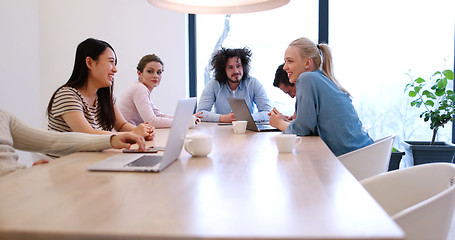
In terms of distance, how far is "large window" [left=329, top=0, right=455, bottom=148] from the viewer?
15.6ft

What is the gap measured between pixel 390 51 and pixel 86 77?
3.44 m

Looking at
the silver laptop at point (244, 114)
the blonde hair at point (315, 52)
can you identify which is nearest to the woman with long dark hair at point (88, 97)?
the silver laptop at point (244, 114)

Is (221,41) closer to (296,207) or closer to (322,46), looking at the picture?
(322,46)

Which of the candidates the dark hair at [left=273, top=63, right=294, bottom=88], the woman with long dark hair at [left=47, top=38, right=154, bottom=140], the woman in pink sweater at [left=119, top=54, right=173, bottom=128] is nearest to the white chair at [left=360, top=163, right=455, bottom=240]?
the woman with long dark hair at [left=47, top=38, right=154, bottom=140]

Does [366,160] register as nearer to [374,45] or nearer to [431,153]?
[431,153]

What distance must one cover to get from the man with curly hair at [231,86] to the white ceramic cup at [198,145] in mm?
2525

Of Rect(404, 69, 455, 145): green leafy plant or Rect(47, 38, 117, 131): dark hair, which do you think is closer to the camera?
Rect(47, 38, 117, 131): dark hair

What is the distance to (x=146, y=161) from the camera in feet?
4.88

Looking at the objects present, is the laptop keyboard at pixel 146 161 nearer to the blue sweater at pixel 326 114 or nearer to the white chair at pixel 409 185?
the white chair at pixel 409 185

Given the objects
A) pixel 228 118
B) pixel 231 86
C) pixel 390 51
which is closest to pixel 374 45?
pixel 390 51

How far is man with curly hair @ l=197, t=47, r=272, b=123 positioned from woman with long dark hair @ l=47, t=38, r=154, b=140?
152cm

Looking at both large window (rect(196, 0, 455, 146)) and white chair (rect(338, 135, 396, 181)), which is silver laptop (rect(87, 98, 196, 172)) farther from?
large window (rect(196, 0, 455, 146))

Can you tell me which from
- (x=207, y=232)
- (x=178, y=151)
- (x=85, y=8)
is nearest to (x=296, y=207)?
(x=207, y=232)

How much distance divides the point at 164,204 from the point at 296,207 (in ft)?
0.90
